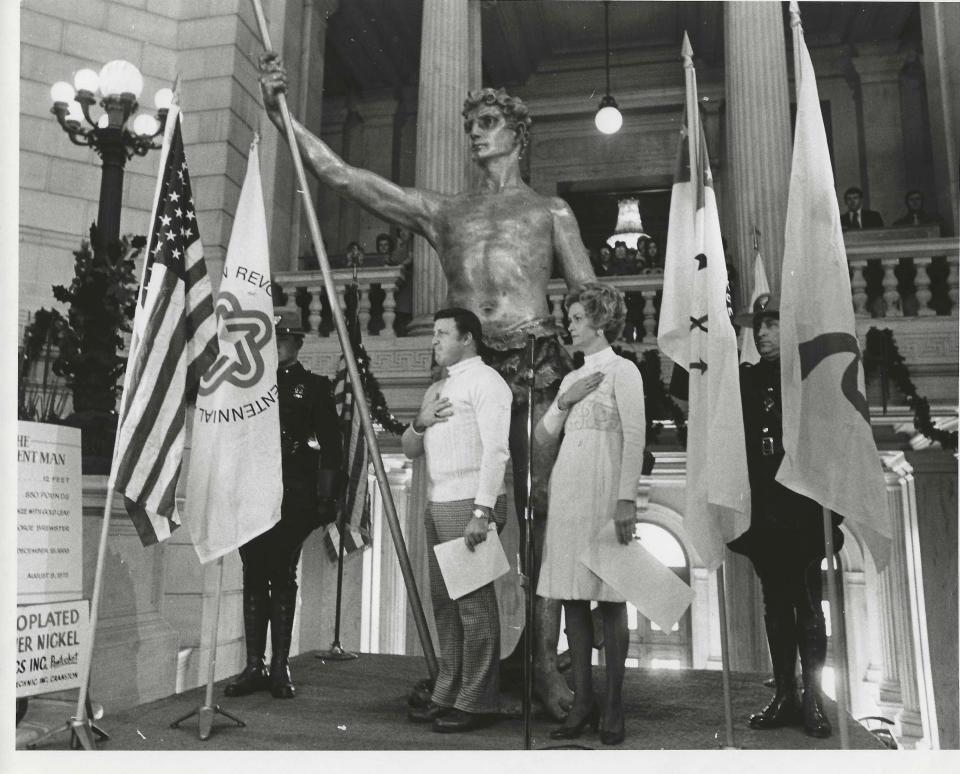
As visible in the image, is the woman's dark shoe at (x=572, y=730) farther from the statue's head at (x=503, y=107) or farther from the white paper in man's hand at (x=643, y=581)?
the statue's head at (x=503, y=107)

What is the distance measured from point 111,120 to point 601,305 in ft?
15.0

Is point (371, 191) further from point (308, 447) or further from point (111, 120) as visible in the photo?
point (111, 120)

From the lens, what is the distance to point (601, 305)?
3.36 meters

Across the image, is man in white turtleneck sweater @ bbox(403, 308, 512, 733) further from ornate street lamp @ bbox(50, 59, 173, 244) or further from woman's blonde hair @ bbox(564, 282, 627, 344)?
ornate street lamp @ bbox(50, 59, 173, 244)

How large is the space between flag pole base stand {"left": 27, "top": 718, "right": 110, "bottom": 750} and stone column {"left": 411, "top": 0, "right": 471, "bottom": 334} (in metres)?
5.18

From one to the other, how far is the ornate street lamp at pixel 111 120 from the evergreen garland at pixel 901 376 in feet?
18.4

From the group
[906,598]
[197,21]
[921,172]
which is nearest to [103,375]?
[197,21]

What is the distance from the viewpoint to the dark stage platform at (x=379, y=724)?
3275 mm

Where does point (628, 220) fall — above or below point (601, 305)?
above

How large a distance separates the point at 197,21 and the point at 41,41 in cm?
228

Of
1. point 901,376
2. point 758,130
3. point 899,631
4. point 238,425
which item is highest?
point 758,130

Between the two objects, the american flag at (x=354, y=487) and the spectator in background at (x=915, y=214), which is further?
the spectator in background at (x=915, y=214)

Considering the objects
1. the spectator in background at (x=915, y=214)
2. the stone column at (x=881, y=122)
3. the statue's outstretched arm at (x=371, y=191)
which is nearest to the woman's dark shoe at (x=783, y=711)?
the statue's outstretched arm at (x=371, y=191)

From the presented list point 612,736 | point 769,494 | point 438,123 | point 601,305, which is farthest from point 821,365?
point 438,123
